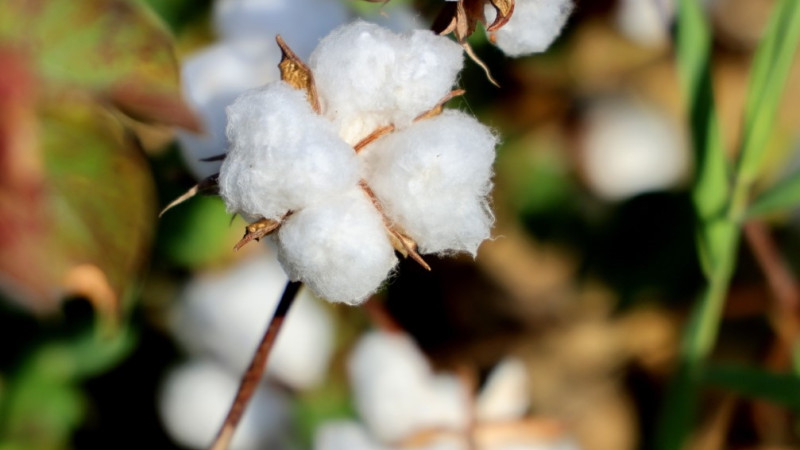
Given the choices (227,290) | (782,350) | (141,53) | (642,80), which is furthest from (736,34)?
(141,53)

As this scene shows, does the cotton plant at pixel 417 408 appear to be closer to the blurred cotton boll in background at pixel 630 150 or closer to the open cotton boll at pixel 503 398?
the open cotton boll at pixel 503 398

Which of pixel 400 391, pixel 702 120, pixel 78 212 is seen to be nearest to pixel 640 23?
pixel 702 120

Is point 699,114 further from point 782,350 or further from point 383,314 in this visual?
point 782,350

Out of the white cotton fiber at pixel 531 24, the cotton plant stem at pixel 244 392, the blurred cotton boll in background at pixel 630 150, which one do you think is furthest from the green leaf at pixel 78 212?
the blurred cotton boll in background at pixel 630 150

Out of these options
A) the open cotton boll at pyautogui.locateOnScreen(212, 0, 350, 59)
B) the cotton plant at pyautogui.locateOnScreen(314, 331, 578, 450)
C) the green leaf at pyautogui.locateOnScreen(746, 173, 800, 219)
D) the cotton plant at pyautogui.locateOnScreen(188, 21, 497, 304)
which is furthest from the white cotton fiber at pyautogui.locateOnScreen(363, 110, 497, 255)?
the cotton plant at pyautogui.locateOnScreen(314, 331, 578, 450)

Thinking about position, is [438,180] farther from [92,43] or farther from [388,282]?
[92,43]

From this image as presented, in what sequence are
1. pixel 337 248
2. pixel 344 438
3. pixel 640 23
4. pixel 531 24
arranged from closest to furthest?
pixel 337 248
pixel 531 24
pixel 344 438
pixel 640 23
